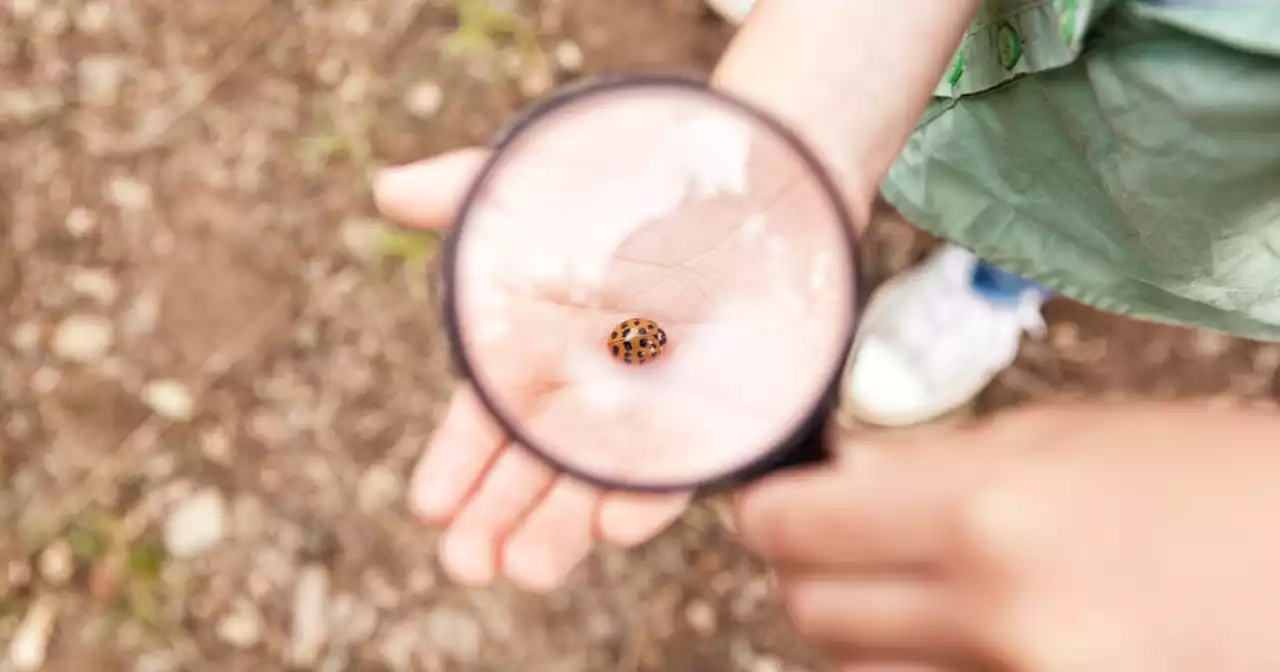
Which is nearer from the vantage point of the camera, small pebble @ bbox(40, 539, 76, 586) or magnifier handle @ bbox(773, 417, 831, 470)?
magnifier handle @ bbox(773, 417, 831, 470)

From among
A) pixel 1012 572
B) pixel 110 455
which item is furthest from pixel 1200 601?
pixel 110 455

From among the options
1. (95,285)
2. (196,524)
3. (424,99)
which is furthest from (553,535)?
(95,285)

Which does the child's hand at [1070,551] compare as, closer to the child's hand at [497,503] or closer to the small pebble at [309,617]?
the child's hand at [497,503]

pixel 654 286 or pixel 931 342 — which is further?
pixel 931 342

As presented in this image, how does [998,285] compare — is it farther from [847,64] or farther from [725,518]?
[847,64]

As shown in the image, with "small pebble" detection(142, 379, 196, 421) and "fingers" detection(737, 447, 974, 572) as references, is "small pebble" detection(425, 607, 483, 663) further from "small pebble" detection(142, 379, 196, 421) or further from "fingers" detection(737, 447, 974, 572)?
"fingers" detection(737, 447, 974, 572)

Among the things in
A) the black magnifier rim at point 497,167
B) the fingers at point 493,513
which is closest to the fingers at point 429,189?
the black magnifier rim at point 497,167

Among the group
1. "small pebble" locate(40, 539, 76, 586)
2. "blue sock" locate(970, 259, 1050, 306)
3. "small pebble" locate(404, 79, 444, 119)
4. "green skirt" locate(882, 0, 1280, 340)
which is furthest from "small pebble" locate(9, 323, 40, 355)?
"blue sock" locate(970, 259, 1050, 306)
